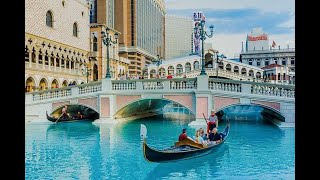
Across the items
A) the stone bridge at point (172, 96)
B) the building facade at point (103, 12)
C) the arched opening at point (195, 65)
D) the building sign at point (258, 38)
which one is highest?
the building facade at point (103, 12)

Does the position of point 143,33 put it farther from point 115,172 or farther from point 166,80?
point 115,172

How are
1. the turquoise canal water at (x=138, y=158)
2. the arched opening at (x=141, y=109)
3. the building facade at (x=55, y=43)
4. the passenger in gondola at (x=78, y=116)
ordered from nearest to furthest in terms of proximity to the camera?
the turquoise canal water at (x=138, y=158) → the arched opening at (x=141, y=109) → the passenger in gondola at (x=78, y=116) → the building facade at (x=55, y=43)

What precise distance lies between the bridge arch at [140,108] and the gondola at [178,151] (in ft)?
20.2

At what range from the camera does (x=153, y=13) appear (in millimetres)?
64875

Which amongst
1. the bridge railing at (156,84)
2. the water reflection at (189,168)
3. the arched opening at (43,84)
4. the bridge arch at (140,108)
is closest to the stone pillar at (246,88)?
the bridge railing at (156,84)

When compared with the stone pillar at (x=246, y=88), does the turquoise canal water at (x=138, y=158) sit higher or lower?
lower

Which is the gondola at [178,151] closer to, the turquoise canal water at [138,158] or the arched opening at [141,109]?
the turquoise canal water at [138,158]

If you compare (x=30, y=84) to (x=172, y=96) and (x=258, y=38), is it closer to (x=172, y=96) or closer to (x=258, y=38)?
(x=172, y=96)

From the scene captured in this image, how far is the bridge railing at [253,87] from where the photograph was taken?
42.8 feet

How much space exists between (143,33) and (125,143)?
4591 cm

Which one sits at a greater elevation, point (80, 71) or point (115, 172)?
point (80, 71)

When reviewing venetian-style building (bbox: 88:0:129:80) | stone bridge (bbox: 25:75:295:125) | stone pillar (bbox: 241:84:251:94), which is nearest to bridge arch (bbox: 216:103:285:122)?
stone bridge (bbox: 25:75:295:125)
